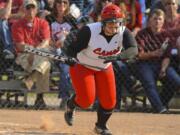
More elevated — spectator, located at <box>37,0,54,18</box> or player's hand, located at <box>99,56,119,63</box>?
spectator, located at <box>37,0,54,18</box>

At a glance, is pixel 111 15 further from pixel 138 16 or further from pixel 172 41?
pixel 138 16

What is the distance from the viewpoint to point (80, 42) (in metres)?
6.46

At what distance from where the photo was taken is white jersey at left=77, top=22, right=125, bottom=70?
6.54 meters

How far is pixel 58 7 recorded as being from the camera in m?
9.57

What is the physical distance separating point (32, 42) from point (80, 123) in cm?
206

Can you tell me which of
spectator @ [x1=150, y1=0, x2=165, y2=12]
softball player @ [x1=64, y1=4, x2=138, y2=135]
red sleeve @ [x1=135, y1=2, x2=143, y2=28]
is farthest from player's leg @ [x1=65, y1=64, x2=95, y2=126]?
spectator @ [x1=150, y1=0, x2=165, y2=12]

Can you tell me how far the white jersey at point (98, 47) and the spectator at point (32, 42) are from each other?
96.7 inches

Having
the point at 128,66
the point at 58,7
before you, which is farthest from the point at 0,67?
the point at 128,66

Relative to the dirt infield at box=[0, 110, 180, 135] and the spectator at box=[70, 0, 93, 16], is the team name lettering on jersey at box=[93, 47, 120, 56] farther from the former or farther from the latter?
the spectator at box=[70, 0, 93, 16]

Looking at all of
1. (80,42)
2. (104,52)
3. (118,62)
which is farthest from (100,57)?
(118,62)

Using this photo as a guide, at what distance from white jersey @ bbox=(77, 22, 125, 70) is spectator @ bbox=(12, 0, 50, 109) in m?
2.46

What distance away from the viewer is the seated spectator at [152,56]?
898 centimetres

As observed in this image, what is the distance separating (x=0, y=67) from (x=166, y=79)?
301 centimetres

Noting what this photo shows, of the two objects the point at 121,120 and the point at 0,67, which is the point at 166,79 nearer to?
the point at 121,120
